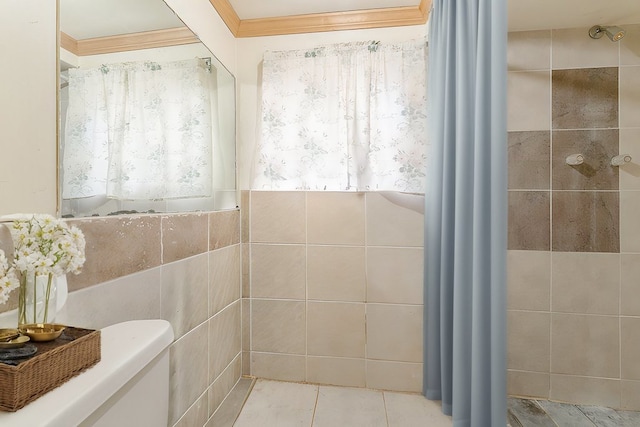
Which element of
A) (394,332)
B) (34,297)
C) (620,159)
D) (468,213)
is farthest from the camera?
(394,332)

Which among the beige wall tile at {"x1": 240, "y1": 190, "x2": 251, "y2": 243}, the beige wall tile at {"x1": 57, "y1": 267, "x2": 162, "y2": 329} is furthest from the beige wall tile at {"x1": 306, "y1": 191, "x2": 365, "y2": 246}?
the beige wall tile at {"x1": 57, "y1": 267, "x2": 162, "y2": 329}

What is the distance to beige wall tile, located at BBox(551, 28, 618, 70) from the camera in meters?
1.61

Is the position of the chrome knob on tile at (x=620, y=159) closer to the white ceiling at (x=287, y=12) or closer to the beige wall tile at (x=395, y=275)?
the white ceiling at (x=287, y=12)

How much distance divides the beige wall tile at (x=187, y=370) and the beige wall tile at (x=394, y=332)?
88 cm

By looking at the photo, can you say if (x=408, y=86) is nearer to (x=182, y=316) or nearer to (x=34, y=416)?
(x=182, y=316)

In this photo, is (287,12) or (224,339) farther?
(287,12)

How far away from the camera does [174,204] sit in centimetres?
129

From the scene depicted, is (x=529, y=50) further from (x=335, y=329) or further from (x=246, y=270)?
(x=246, y=270)

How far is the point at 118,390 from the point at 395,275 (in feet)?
4.59

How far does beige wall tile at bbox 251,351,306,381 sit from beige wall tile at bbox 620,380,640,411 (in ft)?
5.34

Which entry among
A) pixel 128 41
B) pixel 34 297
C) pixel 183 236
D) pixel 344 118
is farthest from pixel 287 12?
pixel 34 297

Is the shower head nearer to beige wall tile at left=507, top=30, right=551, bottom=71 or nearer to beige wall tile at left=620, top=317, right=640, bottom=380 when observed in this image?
beige wall tile at left=507, top=30, right=551, bottom=71

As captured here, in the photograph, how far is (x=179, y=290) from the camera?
4.17 feet

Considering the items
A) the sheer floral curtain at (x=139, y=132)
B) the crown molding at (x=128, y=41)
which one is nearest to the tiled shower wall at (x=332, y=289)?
the sheer floral curtain at (x=139, y=132)
